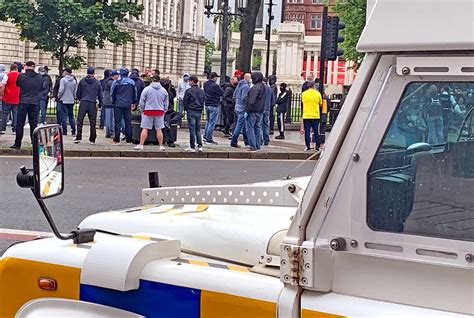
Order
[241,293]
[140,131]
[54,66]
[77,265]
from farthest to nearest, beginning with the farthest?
[54,66]
[140,131]
[77,265]
[241,293]

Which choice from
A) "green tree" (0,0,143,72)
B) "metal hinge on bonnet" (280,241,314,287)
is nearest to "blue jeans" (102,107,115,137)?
"green tree" (0,0,143,72)

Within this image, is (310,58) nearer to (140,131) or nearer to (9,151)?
(140,131)

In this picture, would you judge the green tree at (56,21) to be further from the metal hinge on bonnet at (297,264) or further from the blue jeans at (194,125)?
the metal hinge on bonnet at (297,264)

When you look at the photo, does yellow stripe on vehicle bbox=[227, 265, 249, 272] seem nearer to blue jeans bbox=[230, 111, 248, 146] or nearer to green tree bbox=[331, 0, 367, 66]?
blue jeans bbox=[230, 111, 248, 146]

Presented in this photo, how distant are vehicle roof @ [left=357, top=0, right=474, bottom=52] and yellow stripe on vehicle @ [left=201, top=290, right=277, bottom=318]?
2.61ft

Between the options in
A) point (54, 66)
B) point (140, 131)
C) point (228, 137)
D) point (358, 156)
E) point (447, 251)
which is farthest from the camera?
point (54, 66)

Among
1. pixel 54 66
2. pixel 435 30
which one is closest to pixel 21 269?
pixel 435 30

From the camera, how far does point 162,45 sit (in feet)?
323

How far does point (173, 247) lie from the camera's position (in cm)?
282

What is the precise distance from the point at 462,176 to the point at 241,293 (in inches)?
29.2

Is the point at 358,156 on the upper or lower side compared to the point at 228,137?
upper

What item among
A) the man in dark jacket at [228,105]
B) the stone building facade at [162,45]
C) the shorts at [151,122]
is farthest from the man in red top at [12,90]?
the stone building facade at [162,45]

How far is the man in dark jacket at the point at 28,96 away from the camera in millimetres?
15953

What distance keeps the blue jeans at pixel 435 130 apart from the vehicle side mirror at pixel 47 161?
1.26m
